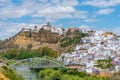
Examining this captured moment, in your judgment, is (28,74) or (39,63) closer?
(28,74)

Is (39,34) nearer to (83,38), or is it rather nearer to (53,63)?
(83,38)

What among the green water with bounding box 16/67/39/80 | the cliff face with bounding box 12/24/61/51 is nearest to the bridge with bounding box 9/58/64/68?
the green water with bounding box 16/67/39/80

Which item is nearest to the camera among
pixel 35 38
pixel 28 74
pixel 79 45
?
pixel 28 74

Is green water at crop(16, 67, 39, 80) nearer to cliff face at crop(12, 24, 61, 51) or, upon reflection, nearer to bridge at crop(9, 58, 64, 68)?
bridge at crop(9, 58, 64, 68)

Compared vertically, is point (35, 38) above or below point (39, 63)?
above

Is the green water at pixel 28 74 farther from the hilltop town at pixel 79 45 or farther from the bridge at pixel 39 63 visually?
the hilltop town at pixel 79 45

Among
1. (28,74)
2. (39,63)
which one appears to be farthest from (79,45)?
(28,74)

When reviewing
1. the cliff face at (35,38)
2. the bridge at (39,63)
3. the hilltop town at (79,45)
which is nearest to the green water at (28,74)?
the bridge at (39,63)

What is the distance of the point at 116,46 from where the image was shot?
106 metres

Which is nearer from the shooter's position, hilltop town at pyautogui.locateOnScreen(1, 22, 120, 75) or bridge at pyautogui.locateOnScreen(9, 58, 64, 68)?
hilltop town at pyautogui.locateOnScreen(1, 22, 120, 75)

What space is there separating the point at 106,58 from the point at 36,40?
8894 centimetres

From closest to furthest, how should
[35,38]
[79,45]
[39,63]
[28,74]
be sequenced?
[28,74]
[39,63]
[79,45]
[35,38]

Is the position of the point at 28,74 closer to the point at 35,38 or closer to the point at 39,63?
the point at 39,63

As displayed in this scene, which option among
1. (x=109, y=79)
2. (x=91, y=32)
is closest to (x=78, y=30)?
(x=91, y=32)
